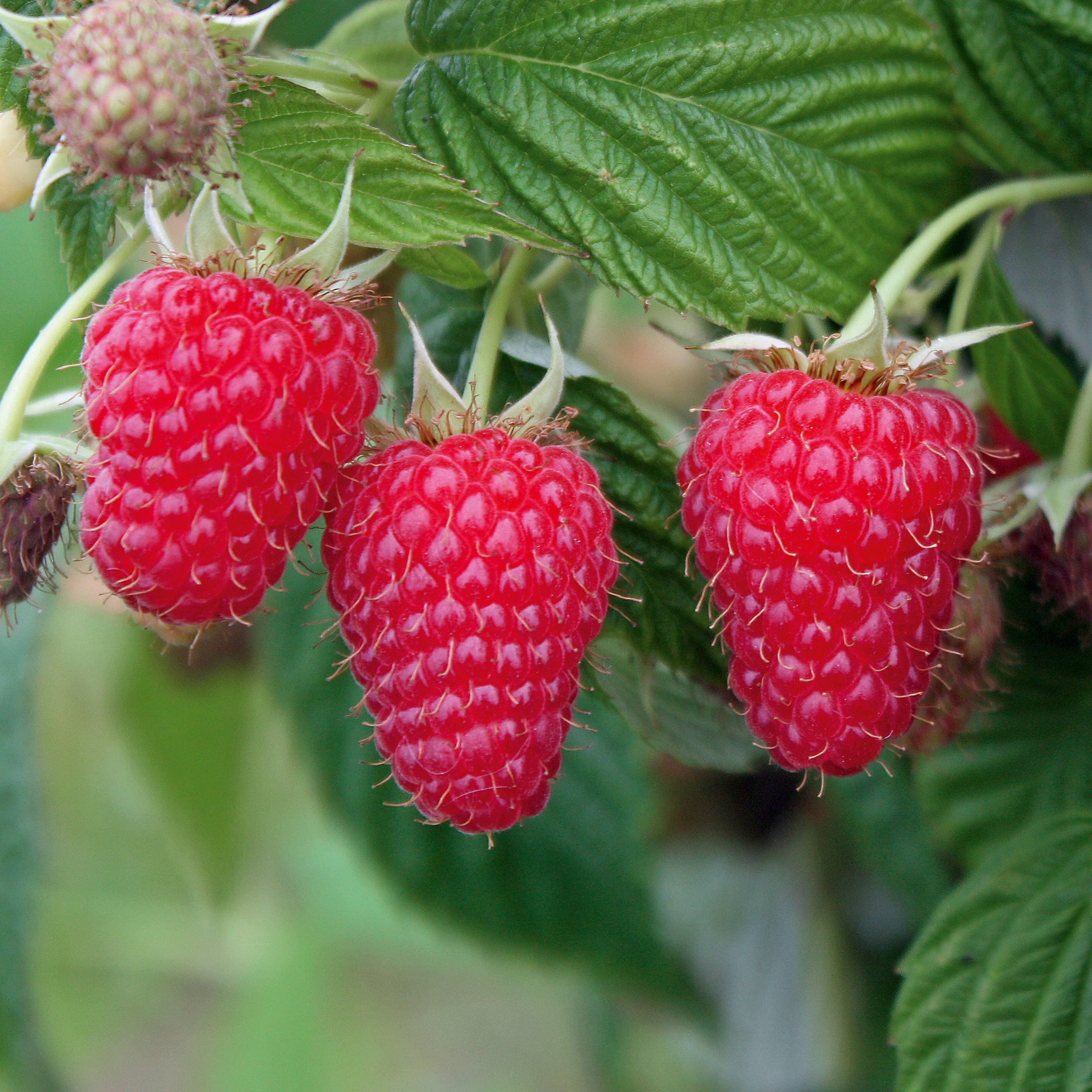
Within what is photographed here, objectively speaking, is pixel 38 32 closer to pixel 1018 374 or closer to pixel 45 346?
pixel 45 346

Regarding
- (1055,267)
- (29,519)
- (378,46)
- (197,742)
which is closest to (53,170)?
(29,519)

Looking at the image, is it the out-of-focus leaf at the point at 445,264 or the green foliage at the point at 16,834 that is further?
the green foliage at the point at 16,834

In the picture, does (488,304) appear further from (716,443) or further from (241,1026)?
(241,1026)

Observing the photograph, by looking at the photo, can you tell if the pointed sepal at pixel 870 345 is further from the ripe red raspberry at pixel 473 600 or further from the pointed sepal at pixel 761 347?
the ripe red raspberry at pixel 473 600

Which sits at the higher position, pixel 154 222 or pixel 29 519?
pixel 154 222

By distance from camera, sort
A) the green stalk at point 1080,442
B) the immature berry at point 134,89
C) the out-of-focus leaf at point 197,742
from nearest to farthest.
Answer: the immature berry at point 134,89 < the green stalk at point 1080,442 < the out-of-focus leaf at point 197,742

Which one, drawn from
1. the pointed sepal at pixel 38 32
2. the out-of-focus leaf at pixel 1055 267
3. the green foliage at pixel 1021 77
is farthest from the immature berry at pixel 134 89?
the out-of-focus leaf at pixel 1055 267

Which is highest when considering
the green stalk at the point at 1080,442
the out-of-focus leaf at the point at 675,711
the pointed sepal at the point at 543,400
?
the pointed sepal at the point at 543,400
